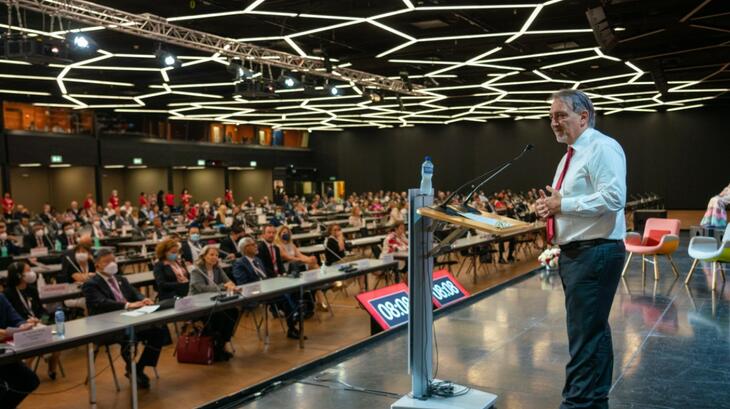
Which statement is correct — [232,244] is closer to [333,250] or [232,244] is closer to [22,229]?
[333,250]

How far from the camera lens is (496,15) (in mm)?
10766

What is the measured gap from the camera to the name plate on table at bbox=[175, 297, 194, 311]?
18.2 ft

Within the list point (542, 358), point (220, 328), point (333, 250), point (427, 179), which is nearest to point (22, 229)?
point (333, 250)

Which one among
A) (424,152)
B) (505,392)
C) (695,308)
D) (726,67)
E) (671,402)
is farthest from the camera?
(424,152)

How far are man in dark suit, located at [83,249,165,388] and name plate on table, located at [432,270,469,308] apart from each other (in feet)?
9.53

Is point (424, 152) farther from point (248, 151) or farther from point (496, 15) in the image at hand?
point (496, 15)

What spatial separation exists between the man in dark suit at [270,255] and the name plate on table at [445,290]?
2.21m

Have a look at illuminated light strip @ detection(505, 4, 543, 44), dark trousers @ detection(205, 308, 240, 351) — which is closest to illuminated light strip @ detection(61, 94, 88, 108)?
illuminated light strip @ detection(505, 4, 543, 44)

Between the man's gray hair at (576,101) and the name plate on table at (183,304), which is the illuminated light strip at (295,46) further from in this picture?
the man's gray hair at (576,101)

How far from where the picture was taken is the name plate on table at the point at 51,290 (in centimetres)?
659

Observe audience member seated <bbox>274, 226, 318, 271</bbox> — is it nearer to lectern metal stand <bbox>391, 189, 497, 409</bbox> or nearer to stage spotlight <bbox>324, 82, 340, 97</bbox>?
stage spotlight <bbox>324, 82, 340, 97</bbox>

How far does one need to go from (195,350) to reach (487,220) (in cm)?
446

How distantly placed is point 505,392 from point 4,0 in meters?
8.18

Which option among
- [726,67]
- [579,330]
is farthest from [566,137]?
[726,67]
